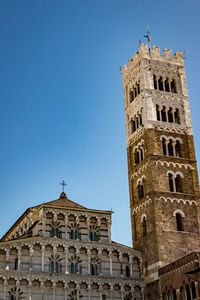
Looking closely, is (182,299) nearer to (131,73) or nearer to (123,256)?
(123,256)

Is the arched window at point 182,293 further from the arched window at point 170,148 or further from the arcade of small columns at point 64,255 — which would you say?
the arched window at point 170,148

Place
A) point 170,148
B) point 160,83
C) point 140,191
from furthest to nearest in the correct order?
point 160,83 → point 170,148 → point 140,191

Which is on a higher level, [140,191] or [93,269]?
[140,191]

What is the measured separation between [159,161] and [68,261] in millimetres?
11022

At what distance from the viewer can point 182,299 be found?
30703mm

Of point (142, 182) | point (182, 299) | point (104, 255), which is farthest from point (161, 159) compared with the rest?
point (182, 299)

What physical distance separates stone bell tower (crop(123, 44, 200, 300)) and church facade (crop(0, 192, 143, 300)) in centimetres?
202

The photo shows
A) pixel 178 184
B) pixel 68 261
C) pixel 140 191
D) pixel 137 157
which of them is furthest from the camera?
pixel 137 157

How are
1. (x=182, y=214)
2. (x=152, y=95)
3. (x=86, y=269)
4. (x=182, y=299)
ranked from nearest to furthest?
(x=182, y=299) < (x=86, y=269) < (x=182, y=214) < (x=152, y=95)

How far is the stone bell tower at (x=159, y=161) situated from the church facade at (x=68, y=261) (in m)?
2.02

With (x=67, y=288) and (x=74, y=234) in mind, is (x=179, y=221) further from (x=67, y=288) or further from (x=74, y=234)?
(x=67, y=288)

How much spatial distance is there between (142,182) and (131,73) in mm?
11925

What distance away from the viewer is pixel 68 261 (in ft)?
110

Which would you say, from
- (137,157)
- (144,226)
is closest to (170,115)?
(137,157)
